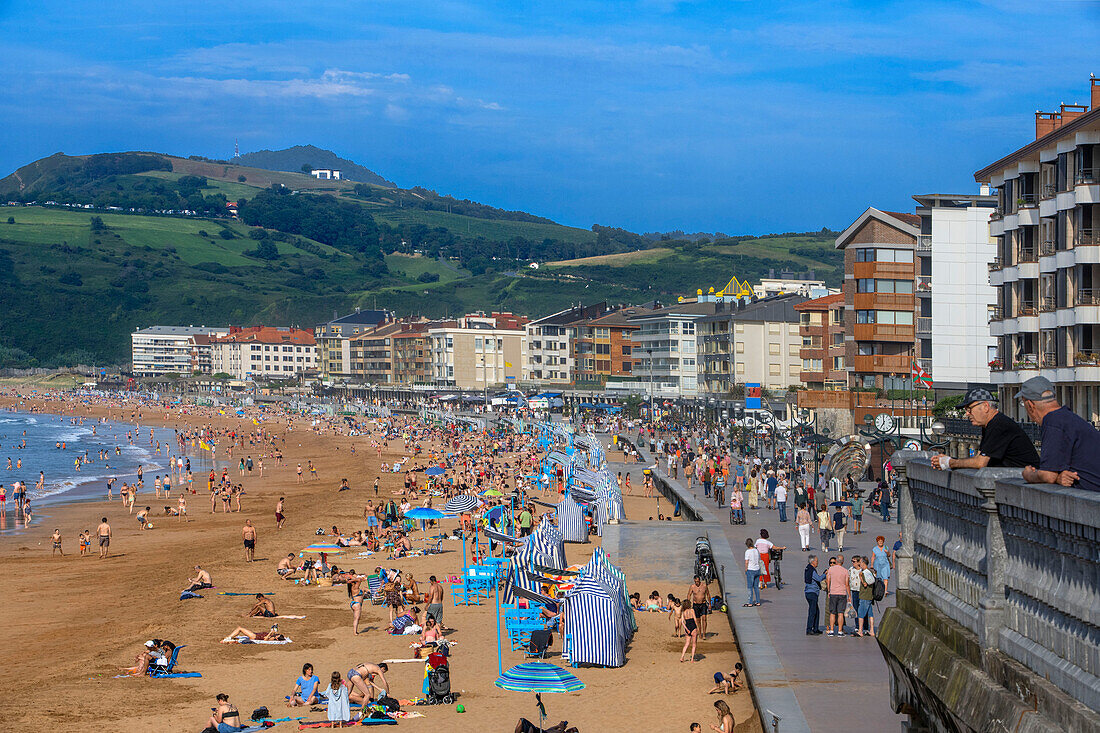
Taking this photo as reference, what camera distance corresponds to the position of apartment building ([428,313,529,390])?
500ft

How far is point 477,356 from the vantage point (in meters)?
153

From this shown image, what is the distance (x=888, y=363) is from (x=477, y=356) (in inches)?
3971

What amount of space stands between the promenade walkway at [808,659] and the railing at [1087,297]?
8658 mm

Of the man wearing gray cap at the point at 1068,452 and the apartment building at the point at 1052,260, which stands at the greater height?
the apartment building at the point at 1052,260

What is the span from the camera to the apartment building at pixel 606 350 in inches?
5025

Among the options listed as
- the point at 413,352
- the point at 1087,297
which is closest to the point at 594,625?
the point at 1087,297

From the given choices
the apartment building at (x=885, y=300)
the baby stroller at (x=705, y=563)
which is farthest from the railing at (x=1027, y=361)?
the apartment building at (x=885, y=300)

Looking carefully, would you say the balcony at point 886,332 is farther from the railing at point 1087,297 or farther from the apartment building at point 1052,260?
the railing at point 1087,297

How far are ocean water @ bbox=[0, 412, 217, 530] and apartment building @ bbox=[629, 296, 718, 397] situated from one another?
145 feet

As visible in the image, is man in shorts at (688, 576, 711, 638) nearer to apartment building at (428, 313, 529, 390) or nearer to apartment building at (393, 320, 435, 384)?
apartment building at (428, 313, 529, 390)

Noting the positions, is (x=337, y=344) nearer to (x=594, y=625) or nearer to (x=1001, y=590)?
(x=594, y=625)

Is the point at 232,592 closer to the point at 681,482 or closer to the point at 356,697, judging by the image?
the point at 356,697

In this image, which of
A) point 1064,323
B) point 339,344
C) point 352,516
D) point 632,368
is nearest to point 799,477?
point 1064,323

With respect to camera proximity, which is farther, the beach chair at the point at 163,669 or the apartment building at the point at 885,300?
the apartment building at the point at 885,300
